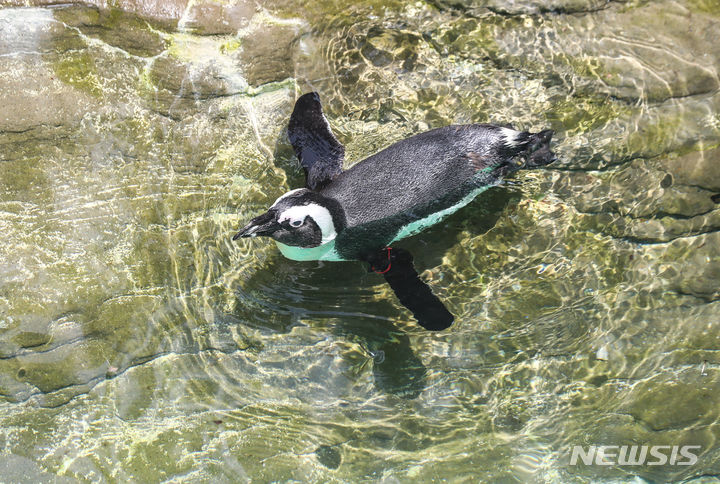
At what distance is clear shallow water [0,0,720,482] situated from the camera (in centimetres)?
329

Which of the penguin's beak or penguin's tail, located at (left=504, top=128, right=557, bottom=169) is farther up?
penguin's tail, located at (left=504, top=128, right=557, bottom=169)

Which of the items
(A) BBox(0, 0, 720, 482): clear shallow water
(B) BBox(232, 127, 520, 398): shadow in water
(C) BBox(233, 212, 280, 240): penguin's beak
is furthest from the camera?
(B) BBox(232, 127, 520, 398): shadow in water

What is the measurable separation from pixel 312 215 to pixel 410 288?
756mm

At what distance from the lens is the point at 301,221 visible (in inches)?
115

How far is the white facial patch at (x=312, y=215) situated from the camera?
289 centimetres

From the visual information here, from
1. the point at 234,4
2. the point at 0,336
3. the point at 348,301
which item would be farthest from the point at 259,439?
the point at 234,4

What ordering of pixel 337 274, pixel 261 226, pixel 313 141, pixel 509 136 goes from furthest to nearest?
pixel 337 274 < pixel 313 141 < pixel 509 136 < pixel 261 226

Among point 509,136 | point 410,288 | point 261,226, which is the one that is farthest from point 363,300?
point 509,136

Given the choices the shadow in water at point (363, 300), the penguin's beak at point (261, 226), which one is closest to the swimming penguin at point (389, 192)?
the penguin's beak at point (261, 226)

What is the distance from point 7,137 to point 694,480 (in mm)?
4902

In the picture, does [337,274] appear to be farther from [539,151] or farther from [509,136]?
[539,151]

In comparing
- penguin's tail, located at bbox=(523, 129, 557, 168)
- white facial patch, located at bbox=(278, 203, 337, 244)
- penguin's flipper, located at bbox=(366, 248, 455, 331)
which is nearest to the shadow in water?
penguin's flipper, located at bbox=(366, 248, 455, 331)

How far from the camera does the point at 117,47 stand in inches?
131

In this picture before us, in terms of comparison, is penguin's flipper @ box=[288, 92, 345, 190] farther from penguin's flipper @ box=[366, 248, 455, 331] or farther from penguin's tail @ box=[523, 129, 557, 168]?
penguin's tail @ box=[523, 129, 557, 168]
